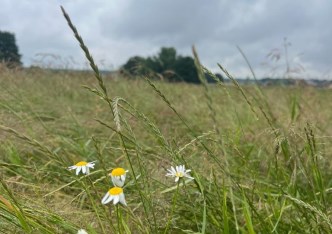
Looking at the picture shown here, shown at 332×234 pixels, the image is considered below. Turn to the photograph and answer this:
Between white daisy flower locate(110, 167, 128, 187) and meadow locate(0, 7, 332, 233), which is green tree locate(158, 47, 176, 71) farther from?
white daisy flower locate(110, 167, 128, 187)

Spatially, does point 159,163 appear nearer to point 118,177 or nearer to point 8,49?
point 118,177

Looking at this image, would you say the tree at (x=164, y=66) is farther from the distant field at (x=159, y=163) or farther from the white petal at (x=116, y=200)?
the white petal at (x=116, y=200)

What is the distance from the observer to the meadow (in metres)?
1.00

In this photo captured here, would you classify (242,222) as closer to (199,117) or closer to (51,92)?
(199,117)

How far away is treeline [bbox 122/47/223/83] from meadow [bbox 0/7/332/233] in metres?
0.28

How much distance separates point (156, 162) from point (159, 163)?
0.29 m

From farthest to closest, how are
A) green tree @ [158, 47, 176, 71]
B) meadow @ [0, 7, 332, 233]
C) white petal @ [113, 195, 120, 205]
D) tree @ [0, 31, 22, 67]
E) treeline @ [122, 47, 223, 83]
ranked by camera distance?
green tree @ [158, 47, 176, 71] < tree @ [0, 31, 22, 67] < treeline @ [122, 47, 223, 83] < meadow @ [0, 7, 332, 233] < white petal @ [113, 195, 120, 205]

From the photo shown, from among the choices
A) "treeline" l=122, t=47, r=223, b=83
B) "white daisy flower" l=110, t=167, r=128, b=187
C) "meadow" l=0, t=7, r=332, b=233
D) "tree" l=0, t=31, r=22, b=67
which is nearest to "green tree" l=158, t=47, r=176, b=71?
"treeline" l=122, t=47, r=223, b=83

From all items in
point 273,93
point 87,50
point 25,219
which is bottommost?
point 273,93

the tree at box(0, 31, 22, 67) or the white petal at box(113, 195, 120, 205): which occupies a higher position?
the tree at box(0, 31, 22, 67)

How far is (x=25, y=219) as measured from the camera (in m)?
0.93

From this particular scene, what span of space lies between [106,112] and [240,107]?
164 cm

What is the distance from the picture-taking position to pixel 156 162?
5.47 feet

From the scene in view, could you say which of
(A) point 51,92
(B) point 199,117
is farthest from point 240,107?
(A) point 51,92
